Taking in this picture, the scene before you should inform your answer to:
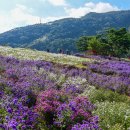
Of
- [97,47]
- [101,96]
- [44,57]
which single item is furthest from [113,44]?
[101,96]

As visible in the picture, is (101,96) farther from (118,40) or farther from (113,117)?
(118,40)

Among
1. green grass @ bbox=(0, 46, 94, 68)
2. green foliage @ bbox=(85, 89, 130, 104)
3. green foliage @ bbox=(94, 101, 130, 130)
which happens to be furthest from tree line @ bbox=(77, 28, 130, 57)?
green foliage @ bbox=(94, 101, 130, 130)

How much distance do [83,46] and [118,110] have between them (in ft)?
307

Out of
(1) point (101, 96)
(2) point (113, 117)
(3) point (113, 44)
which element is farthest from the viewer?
(3) point (113, 44)

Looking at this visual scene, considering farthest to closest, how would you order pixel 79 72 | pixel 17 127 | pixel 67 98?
pixel 79 72
pixel 67 98
pixel 17 127

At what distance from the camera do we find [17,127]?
8805 millimetres

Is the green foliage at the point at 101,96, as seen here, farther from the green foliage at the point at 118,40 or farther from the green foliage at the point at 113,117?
the green foliage at the point at 118,40

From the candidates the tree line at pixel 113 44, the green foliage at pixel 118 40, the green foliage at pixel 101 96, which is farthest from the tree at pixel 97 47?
the green foliage at pixel 101 96

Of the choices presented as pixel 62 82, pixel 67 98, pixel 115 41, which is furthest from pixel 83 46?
pixel 67 98

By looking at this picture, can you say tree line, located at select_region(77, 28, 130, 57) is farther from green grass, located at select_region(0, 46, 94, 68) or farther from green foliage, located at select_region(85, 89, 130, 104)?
green foliage, located at select_region(85, 89, 130, 104)

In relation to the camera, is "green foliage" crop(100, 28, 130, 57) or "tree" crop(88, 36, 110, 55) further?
"green foliage" crop(100, 28, 130, 57)

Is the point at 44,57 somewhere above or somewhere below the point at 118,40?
above

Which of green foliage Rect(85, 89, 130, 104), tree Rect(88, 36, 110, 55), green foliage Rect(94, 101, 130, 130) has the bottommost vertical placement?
tree Rect(88, 36, 110, 55)

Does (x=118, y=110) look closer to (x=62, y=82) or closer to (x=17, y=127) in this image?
(x=17, y=127)
